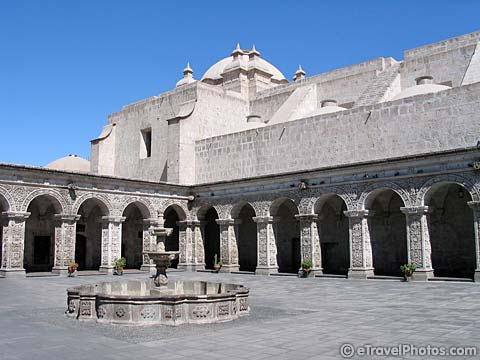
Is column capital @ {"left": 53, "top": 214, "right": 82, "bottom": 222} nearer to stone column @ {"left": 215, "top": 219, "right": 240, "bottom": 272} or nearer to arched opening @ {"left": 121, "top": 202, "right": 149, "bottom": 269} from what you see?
arched opening @ {"left": 121, "top": 202, "right": 149, "bottom": 269}

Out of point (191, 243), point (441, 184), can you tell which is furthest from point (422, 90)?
point (191, 243)

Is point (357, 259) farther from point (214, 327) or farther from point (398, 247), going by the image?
point (214, 327)

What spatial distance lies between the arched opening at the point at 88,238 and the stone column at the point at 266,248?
8.75 meters

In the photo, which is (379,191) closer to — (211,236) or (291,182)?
(291,182)

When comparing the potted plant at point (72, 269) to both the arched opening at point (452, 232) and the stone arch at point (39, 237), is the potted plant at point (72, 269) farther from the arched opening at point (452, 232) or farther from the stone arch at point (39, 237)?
the arched opening at point (452, 232)

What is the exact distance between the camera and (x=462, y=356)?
6199 mm

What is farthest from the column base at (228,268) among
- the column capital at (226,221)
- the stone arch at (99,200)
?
the stone arch at (99,200)

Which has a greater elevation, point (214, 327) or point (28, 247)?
point (28, 247)

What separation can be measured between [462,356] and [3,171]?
17.5 metres

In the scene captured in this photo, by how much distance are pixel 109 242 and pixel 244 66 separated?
1693cm

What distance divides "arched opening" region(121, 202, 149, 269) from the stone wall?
406cm

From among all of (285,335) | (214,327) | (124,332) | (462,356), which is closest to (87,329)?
(124,332)

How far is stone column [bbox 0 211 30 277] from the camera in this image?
18.9 metres

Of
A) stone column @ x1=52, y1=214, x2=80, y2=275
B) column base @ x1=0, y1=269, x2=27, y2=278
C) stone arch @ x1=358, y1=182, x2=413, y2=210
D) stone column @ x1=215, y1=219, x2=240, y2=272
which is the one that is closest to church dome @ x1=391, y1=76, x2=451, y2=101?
stone arch @ x1=358, y1=182, x2=413, y2=210
